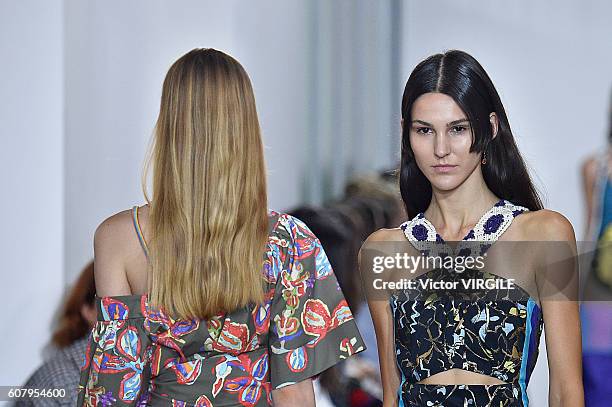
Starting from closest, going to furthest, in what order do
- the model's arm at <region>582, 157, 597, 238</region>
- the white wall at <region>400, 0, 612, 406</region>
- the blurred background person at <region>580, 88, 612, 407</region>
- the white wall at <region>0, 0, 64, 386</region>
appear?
the blurred background person at <region>580, 88, 612, 407</region>, the model's arm at <region>582, 157, 597, 238</region>, the white wall at <region>400, 0, 612, 406</region>, the white wall at <region>0, 0, 64, 386</region>

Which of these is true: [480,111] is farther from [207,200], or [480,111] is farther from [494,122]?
[207,200]

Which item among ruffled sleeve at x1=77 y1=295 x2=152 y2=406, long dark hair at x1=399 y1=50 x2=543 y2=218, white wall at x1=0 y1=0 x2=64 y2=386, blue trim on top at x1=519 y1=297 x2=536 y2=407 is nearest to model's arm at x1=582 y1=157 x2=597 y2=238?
long dark hair at x1=399 y1=50 x2=543 y2=218

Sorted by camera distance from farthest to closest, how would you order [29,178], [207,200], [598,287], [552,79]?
[29,178], [552,79], [598,287], [207,200]

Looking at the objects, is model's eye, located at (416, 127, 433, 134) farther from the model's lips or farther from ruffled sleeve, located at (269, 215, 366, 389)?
→ ruffled sleeve, located at (269, 215, 366, 389)

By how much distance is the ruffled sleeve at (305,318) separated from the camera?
2.31 m

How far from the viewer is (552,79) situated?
3.48 m

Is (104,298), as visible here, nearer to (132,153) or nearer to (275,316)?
(275,316)

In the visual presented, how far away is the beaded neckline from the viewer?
2.42m

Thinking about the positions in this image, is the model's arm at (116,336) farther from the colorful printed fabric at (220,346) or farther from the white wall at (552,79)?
the white wall at (552,79)

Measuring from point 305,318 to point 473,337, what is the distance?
38cm

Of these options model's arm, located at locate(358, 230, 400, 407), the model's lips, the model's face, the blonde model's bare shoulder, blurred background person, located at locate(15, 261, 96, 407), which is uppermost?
the model's face

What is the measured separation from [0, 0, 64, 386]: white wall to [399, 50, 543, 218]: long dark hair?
1.80 m

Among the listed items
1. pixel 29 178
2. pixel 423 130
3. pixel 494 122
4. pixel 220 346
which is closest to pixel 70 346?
pixel 29 178

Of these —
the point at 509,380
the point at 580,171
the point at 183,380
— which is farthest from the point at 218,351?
the point at 580,171
